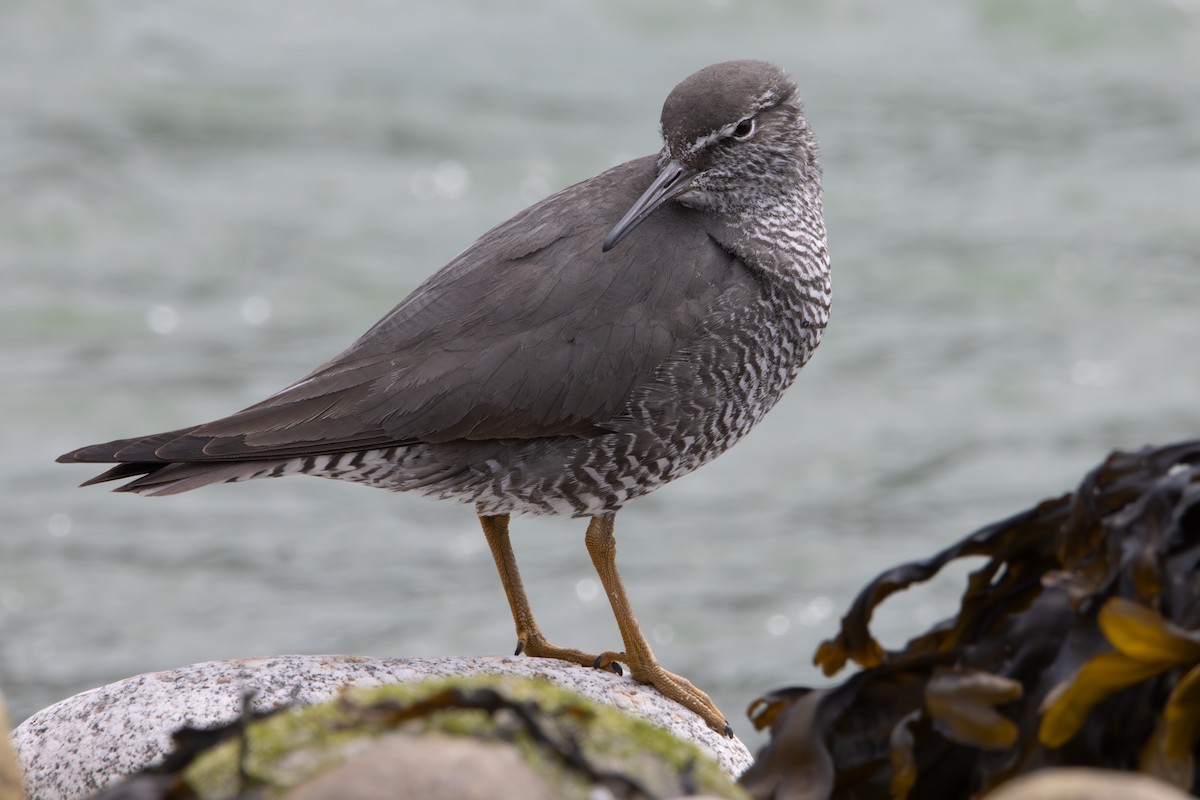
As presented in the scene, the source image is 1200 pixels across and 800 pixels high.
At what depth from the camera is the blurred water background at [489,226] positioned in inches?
348

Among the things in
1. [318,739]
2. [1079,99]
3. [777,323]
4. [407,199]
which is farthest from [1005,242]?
[318,739]

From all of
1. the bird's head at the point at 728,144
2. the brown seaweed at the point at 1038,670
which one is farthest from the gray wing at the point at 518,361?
the brown seaweed at the point at 1038,670

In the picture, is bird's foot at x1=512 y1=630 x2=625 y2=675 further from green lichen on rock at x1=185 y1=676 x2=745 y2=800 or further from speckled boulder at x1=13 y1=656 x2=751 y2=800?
green lichen on rock at x1=185 y1=676 x2=745 y2=800

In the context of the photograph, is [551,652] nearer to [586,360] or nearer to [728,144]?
[586,360]

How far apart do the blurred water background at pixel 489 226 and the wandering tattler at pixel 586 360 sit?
3.08 metres

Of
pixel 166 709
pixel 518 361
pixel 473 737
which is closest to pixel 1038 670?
pixel 473 737

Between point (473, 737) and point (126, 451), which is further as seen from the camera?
point (126, 451)

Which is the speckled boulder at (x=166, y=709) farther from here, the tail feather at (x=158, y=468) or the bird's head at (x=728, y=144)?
the bird's head at (x=728, y=144)

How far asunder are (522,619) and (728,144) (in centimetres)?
182

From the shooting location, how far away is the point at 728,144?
17.4 feet

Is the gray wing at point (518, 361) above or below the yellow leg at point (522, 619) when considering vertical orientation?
above

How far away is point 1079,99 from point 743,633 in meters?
7.64

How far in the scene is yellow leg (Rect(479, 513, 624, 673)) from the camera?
551 centimetres

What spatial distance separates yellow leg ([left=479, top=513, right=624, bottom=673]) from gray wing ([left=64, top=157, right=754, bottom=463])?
2.29ft
